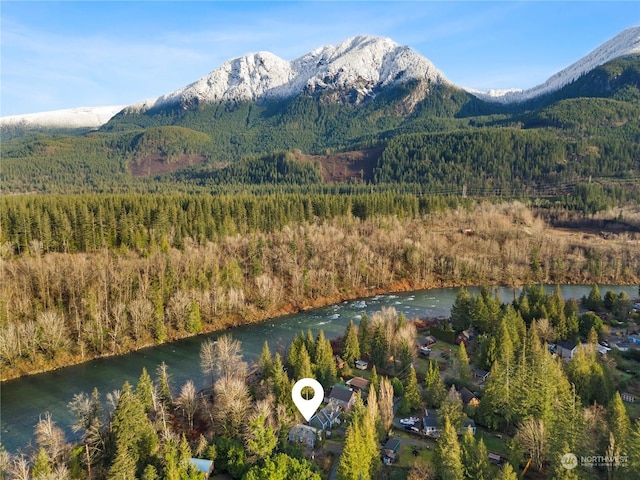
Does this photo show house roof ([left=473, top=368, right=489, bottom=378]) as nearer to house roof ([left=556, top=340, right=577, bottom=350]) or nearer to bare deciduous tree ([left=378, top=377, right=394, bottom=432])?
house roof ([left=556, top=340, right=577, bottom=350])

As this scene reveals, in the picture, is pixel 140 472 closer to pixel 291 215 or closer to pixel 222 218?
pixel 222 218

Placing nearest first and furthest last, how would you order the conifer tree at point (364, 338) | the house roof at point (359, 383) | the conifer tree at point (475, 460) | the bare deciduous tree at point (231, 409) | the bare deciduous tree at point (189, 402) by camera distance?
the conifer tree at point (475, 460) < the bare deciduous tree at point (231, 409) < the bare deciduous tree at point (189, 402) < the house roof at point (359, 383) < the conifer tree at point (364, 338)

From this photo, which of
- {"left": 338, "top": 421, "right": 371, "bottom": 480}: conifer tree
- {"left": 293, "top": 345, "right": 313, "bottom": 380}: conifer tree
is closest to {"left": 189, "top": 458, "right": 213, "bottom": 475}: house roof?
{"left": 338, "top": 421, "right": 371, "bottom": 480}: conifer tree

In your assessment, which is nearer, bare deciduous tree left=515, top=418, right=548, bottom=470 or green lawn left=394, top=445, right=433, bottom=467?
bare deciduous tree left=515, top=418, right=548, bottom=470

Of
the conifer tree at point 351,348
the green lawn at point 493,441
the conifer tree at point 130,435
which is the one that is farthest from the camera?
the conifer tree at point 351,348

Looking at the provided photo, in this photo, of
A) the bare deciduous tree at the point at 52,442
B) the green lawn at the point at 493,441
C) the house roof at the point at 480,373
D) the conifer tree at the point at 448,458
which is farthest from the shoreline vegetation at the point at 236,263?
the conifer tree at the point at 448,458

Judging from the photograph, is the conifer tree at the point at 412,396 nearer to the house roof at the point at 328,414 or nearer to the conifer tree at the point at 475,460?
the house roof at the point at 328,414

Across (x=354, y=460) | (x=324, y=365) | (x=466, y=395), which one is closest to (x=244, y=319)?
(x=324, y=365)
